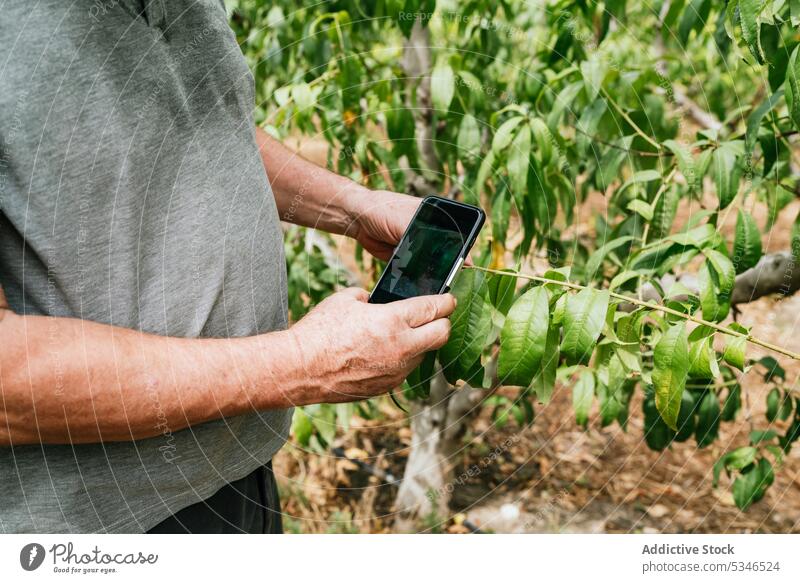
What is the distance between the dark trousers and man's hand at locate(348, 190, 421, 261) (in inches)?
14.1

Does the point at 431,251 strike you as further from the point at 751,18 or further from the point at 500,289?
the point at 751,18

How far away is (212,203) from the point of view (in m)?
0.78

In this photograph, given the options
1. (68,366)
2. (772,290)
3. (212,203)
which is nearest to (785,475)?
(772,290)

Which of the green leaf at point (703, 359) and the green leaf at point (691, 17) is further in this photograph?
the green leaf at point (691, 17)

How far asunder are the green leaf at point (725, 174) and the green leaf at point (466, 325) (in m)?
0.42

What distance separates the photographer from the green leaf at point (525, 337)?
709 millimetres

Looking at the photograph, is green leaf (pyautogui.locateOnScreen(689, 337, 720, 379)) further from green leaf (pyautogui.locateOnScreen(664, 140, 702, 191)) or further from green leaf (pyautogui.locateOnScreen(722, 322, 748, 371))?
green leaf (pyautogui.locateOnScreen(664, 140, 702, 191))

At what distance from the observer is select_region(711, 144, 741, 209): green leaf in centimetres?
97

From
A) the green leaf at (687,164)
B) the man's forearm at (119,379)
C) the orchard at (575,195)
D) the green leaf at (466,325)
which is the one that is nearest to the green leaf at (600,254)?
the orchard at (575,195)

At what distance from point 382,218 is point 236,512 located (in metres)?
0.44

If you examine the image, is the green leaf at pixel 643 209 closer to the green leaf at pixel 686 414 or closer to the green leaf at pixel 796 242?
the green leaf at pixel 796 242

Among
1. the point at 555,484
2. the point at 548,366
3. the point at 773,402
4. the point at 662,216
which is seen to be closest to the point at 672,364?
the point at 548,366

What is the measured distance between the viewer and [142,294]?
73 cm
